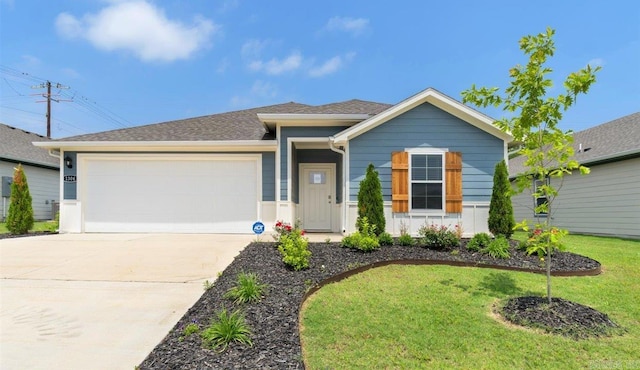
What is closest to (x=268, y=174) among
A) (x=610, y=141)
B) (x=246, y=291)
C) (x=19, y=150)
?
(x=246, y=291)

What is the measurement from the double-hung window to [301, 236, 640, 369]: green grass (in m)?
2.61

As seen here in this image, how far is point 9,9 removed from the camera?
27.0 ft

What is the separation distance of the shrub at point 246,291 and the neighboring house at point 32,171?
52.0ft

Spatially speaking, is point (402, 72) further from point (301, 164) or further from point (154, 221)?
point (154, 221)

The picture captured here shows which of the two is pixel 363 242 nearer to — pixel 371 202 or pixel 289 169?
pixel 371 202

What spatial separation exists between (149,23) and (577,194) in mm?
15397

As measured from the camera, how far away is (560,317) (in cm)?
400

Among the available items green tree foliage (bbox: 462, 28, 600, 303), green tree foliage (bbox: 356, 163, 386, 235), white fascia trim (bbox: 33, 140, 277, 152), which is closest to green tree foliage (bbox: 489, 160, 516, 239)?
green tree foliage (bbox: 356, 163, 386, 235)

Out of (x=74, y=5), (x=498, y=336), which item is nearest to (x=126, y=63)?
(x=74, y=5)

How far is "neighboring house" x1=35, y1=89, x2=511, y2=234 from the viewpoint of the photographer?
28.4ft

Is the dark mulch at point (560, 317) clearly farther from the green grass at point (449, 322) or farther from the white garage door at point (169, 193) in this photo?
the white garage door at point (169, 193)

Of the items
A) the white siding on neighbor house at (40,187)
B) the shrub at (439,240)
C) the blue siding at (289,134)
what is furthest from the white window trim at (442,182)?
the white siding on neighbor house at (40,187)

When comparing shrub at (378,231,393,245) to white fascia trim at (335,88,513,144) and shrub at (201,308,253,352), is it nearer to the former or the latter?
white fascia trim at (335,88,513,144)

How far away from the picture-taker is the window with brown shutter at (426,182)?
8.58 m
